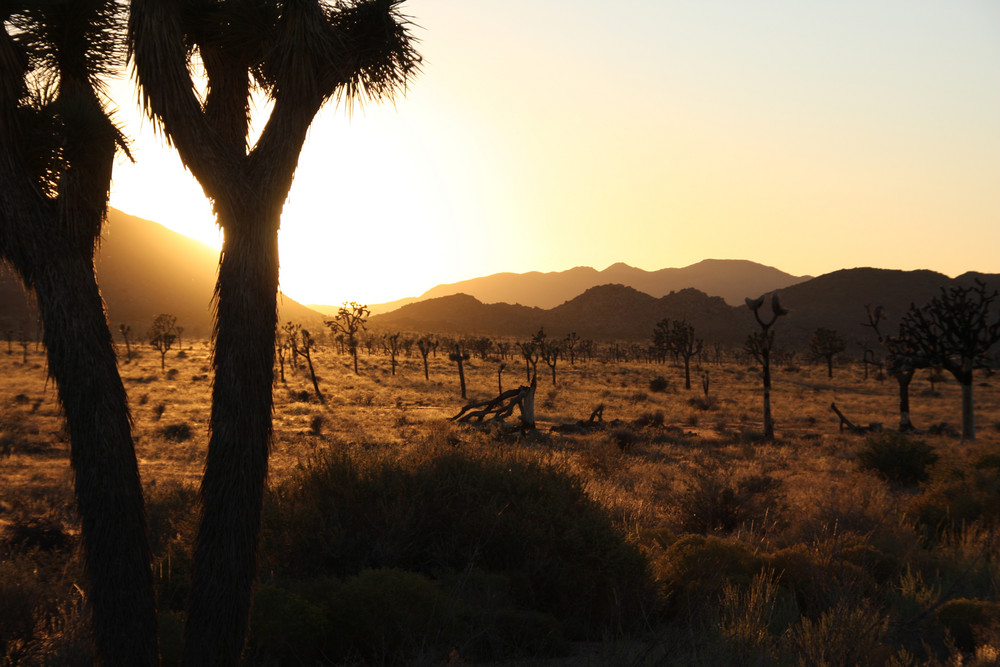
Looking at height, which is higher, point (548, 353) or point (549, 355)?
point (548, 353)

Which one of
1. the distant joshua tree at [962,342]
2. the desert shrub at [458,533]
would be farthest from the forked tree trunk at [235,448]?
the distant joshua tree at [962,342]

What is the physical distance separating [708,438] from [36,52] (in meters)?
22.8

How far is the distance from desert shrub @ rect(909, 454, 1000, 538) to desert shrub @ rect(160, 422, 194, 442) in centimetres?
2260

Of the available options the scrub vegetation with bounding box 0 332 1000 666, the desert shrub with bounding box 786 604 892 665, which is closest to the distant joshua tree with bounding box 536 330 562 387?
the scrub vegetation with bounding box 0 332 1000 666

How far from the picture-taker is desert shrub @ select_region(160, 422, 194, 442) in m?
23.4

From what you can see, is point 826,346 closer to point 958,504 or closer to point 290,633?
point 958,504

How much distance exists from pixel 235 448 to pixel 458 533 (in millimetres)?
2894

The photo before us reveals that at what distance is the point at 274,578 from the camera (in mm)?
6312

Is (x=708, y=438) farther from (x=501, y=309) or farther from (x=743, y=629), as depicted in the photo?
(x=501, y=309)

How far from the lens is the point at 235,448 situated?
5027 millimetres

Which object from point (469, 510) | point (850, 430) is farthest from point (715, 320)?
point (469, 510)

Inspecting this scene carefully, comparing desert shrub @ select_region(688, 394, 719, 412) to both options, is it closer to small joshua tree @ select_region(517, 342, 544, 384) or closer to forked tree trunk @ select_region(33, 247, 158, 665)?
small joshua tree @ select_region(517, 342, 544, 384)

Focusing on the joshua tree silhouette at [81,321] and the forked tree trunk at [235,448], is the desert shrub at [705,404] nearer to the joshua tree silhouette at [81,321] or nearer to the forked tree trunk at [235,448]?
the forked tree trunk at [235,448]

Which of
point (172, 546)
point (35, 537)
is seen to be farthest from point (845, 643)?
point (35, 537)
